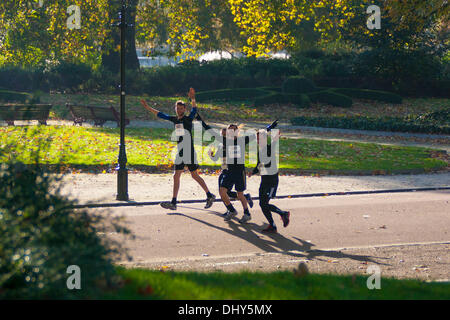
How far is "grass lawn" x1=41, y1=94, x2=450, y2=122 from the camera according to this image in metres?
28.8

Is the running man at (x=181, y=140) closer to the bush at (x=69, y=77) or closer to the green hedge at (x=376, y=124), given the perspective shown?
the green hedge at (x=376, y=124)

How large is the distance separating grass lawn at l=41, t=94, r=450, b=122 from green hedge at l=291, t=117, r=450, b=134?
2447mm

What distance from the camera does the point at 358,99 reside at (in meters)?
36.2

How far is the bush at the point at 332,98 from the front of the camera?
33.9 metres

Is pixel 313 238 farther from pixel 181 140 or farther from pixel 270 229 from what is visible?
pixel 181 140

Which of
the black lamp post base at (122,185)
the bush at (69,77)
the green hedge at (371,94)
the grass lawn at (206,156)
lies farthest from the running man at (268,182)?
the green hedge at (371,94)

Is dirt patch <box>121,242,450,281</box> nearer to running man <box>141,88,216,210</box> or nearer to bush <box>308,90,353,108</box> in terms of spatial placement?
running man <box>141,88,216,210</box>

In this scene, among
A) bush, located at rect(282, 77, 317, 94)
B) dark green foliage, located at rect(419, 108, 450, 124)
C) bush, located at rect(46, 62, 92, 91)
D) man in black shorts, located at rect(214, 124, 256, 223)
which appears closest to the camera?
man in black shorts, located at rect(214, 124, 256, 223)

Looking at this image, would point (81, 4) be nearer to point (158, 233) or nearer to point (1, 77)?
point (1, 77)

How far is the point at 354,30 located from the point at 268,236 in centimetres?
2894

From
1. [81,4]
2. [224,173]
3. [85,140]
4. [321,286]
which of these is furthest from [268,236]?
[81,4]

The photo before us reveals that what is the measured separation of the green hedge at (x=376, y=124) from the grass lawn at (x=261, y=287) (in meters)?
19.2

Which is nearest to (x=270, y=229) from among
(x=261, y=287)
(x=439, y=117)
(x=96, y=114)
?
(x=261, y=287)

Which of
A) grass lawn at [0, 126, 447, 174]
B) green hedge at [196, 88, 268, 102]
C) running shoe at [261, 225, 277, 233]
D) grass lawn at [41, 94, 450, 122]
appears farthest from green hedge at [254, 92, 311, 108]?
running shoe at [261, 225, 277, 233]
